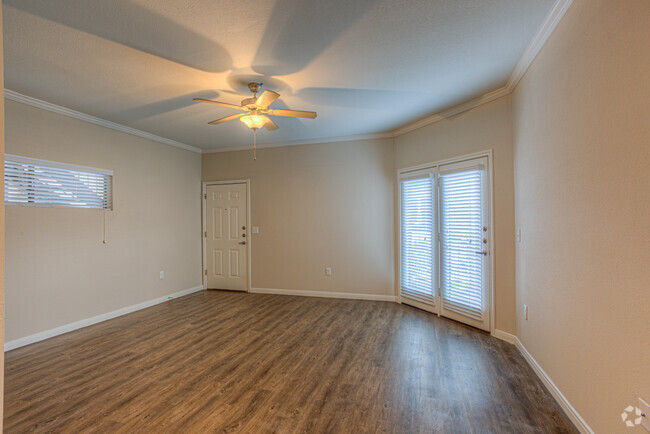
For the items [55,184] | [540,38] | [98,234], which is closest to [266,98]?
[540,38]

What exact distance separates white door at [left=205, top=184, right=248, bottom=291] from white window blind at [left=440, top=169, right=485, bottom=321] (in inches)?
133

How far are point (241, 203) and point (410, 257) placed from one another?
3103 millimetres

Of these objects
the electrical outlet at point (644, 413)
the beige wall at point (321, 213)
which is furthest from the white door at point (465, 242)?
the electrical outlet at point (644, 413)

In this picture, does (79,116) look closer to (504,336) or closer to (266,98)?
(266,98)

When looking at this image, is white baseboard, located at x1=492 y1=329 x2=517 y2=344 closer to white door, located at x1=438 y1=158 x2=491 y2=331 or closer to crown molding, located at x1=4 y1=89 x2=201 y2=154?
white door, located at x1=438 y1=158 x2=491 y2=331

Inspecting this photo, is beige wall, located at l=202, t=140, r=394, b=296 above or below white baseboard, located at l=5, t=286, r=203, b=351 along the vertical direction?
above

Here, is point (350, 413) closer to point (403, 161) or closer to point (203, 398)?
point (203, 398)

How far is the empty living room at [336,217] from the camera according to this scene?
5.64 feet

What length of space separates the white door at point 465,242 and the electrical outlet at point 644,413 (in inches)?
78.3

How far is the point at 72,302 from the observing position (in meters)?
3.58

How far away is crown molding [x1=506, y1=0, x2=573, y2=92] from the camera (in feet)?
6.35

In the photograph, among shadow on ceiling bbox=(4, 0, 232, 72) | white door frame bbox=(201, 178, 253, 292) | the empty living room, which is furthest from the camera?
white door frame bbox=(201, 178, 253, 292)

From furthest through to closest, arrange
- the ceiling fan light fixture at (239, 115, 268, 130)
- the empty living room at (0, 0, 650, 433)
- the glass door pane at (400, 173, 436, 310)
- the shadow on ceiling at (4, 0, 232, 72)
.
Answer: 1. the glass door pane at (400, 173, 436, 310)
2. the ceiling fan light fixture at (239, 115, 268, 130)
3. the shadow on ceiling at (4, 0, 232, 72)
4. the empty living room at (0, 0, 650, 433)

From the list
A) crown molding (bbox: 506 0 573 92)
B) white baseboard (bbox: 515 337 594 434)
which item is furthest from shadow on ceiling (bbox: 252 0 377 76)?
white baseboard (bbox: 515 337 594 434)
